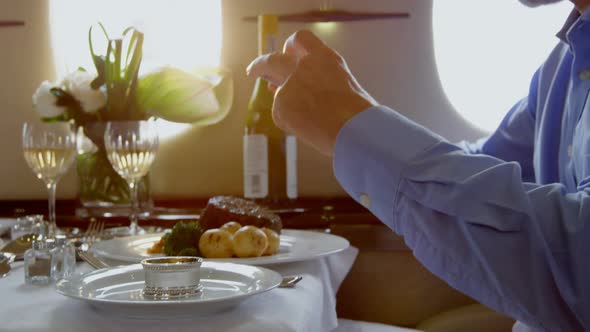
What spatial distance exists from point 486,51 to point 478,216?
1.33 metres

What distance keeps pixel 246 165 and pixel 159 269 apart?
0.96 meters

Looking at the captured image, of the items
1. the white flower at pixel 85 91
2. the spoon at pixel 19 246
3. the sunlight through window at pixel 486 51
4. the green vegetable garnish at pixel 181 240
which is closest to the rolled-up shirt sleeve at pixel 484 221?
the green vegetable garnish at pixel 181 240

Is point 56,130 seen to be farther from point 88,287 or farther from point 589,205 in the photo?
point 589,205

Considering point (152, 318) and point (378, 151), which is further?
point (378, 151)

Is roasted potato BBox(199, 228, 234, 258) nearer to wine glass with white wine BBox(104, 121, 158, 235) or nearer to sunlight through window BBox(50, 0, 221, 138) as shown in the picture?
wine glass with white wine BBox(104, 121, 158, 235)

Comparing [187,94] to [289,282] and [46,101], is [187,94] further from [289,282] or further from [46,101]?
[289,282]

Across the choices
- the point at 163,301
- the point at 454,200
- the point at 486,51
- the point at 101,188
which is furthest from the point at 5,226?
the point at 486,51

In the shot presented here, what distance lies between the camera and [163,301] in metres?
0.55

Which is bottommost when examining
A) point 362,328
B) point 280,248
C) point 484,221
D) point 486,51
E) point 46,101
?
point 362,328

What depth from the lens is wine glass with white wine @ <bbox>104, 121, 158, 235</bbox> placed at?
4.40ft

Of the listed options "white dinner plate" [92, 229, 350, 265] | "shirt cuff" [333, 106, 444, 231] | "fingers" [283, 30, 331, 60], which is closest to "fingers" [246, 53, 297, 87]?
"fingers" [283, 30, 331, 60]

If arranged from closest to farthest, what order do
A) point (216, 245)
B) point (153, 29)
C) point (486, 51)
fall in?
point (216, 245) < point (486, 51) < point (153, 29)

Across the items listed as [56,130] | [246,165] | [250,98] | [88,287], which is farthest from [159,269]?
[250,98]

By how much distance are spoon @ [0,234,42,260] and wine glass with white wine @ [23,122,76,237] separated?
27 cm
